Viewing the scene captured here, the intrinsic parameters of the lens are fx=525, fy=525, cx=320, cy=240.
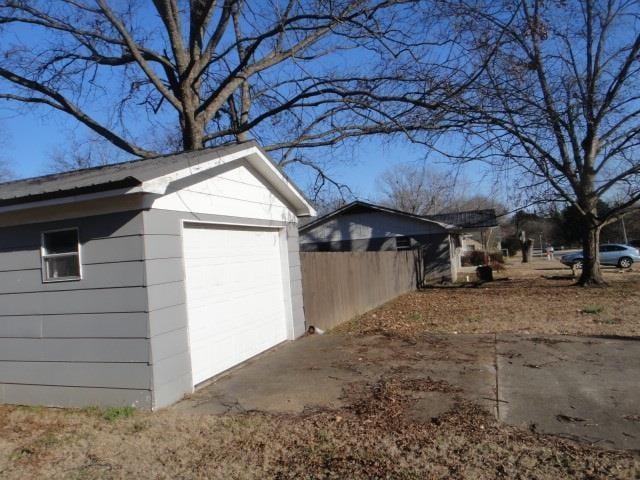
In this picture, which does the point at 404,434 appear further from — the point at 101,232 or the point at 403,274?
the point at 403,274

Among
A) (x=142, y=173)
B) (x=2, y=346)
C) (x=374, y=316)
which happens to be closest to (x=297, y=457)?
(x=142, y=173)

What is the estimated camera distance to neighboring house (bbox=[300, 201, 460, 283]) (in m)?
26.4

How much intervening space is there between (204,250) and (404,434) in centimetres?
370

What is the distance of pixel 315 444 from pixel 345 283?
871 cm

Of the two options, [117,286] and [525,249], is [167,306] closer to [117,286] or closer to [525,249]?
[117,286]

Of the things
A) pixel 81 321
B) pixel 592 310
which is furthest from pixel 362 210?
pixel 81 321

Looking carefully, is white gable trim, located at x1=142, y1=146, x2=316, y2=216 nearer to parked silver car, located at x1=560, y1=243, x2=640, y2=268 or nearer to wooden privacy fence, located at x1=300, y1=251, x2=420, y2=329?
wooden privacy fence, located at x1=300, y1=251, x2=420, y2=329

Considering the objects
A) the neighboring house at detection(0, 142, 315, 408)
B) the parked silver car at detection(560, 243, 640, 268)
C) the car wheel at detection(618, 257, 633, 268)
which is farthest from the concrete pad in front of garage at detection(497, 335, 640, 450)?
the car wheel at detection(618, 257, 633, 268)

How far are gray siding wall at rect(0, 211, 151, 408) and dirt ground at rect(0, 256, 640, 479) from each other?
265 millimetres

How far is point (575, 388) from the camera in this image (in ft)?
19.0

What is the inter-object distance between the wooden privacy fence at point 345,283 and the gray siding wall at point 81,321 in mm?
4791

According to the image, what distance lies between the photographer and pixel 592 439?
4.39 meters

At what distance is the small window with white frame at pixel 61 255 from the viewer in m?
6.15

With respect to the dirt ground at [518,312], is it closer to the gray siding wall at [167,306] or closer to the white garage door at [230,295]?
the white garage door at [230,295]
